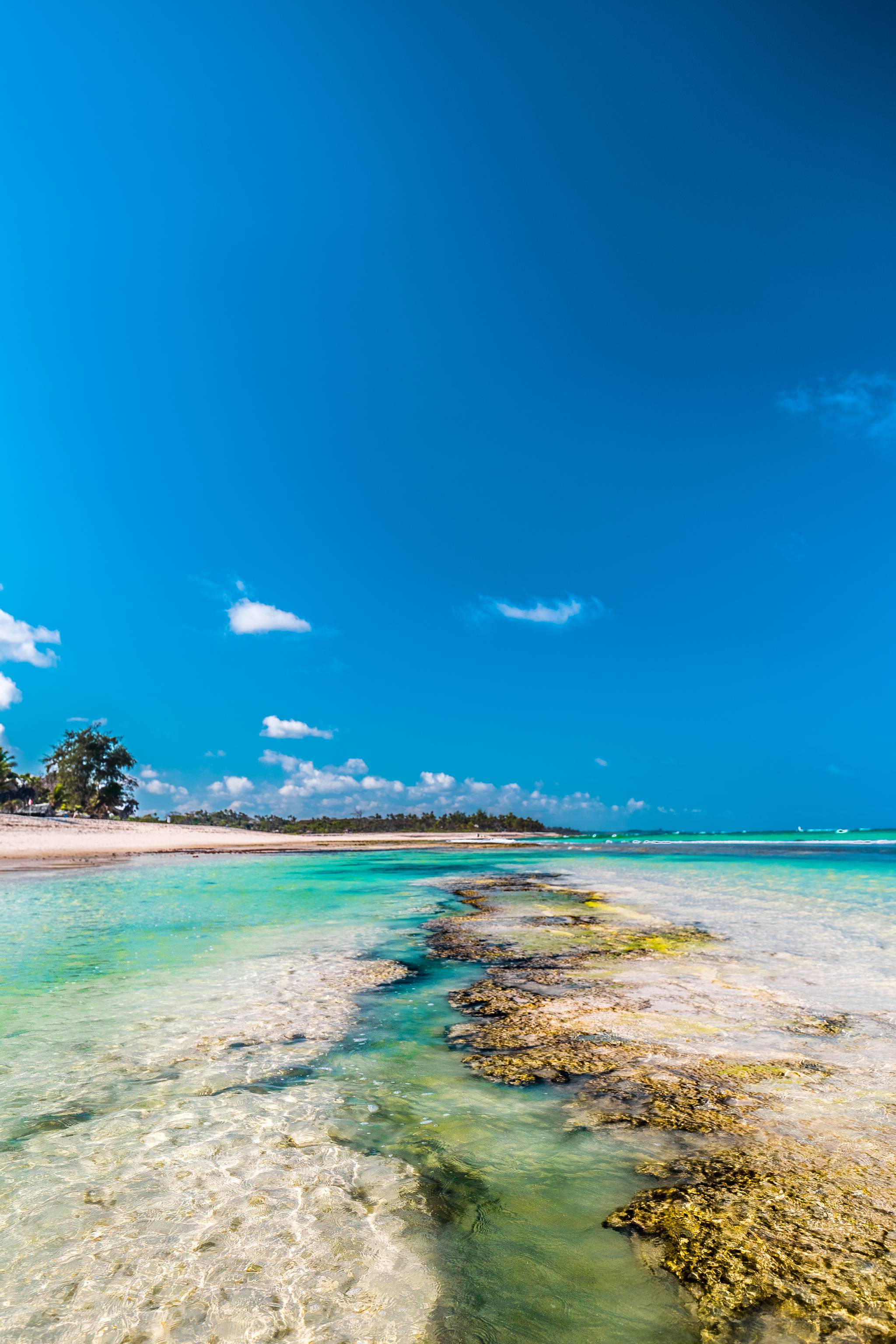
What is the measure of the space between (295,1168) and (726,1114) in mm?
2773

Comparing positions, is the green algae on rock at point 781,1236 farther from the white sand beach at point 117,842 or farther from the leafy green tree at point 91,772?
the leafy green tree at point 91,772

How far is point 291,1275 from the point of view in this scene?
2.90 meters

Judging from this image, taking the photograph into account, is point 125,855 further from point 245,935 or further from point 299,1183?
point 299,1183

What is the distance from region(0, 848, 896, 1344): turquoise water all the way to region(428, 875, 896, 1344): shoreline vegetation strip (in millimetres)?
221

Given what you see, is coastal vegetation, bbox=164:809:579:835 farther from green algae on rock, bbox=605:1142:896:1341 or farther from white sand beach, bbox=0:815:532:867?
green algae on rock, bbox=605:1142:896:1341

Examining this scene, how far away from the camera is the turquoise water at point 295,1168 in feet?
8.98

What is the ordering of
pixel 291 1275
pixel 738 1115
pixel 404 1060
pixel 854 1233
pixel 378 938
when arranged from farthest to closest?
pixel 378 938 < pixel 404 1060 < pixel 738 1115 < pixel 854 1233 < pixel 291 1275

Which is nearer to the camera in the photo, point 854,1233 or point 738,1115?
point 854,1233

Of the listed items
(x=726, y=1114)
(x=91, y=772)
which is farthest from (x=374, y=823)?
(x=726, y=1114)

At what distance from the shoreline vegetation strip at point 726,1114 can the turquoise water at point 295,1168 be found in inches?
8.7

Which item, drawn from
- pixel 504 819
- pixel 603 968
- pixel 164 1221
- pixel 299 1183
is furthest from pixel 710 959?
pixel 504 819

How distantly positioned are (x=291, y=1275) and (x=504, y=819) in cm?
12454

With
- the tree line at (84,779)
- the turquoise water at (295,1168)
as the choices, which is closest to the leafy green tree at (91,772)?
the tree line at (84,779)

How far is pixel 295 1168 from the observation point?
12.6ft
